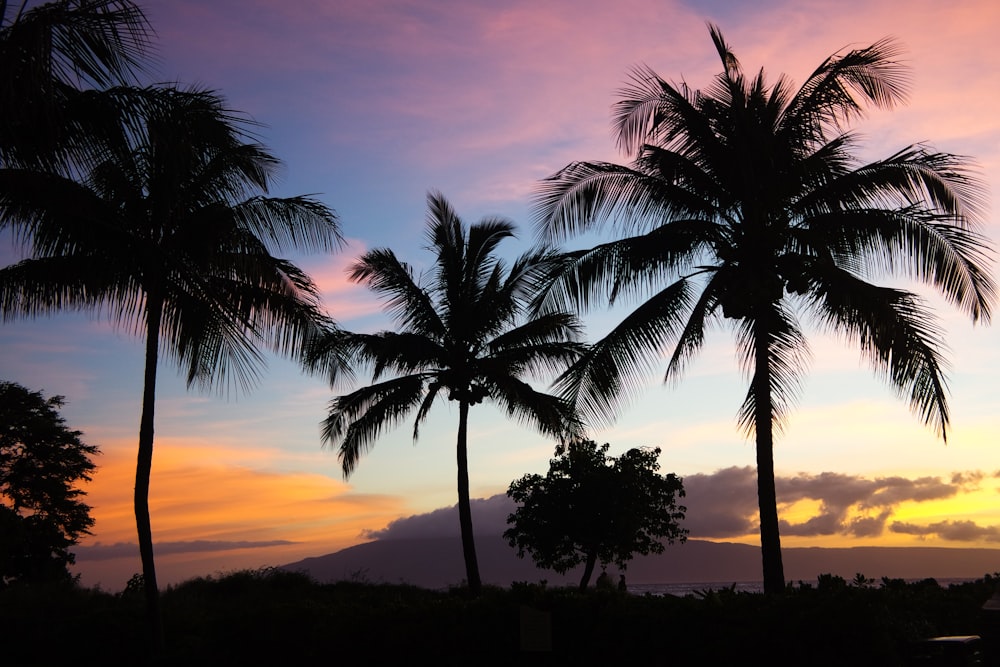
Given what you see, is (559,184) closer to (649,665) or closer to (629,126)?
(629,126)

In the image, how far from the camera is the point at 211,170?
1467 cm

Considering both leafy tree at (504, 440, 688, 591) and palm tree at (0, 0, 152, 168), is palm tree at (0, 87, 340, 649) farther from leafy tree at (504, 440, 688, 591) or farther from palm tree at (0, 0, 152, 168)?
leafy tree at (504, 440, 688, 591)

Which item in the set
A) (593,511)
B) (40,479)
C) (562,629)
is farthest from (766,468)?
(40,479)

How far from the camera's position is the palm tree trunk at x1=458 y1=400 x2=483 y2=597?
23.1 meters

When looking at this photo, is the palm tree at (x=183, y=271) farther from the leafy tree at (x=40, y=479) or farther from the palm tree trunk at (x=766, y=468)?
the leafy tree at (x=40, y=479)

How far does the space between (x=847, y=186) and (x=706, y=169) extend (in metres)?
2.46

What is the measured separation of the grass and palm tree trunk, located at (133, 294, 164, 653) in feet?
2.26

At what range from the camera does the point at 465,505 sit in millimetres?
23703

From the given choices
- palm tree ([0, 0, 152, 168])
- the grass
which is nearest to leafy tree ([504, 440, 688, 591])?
the grass

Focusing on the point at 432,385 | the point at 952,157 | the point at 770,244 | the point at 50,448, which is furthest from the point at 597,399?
the point at 50,448

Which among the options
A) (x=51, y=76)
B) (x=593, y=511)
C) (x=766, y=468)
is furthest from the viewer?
(x=593, y=511)

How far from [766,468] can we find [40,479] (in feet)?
93.3

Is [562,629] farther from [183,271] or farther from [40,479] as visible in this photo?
A: [40,479]

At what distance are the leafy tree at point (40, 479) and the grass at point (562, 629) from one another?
17.5 meters
